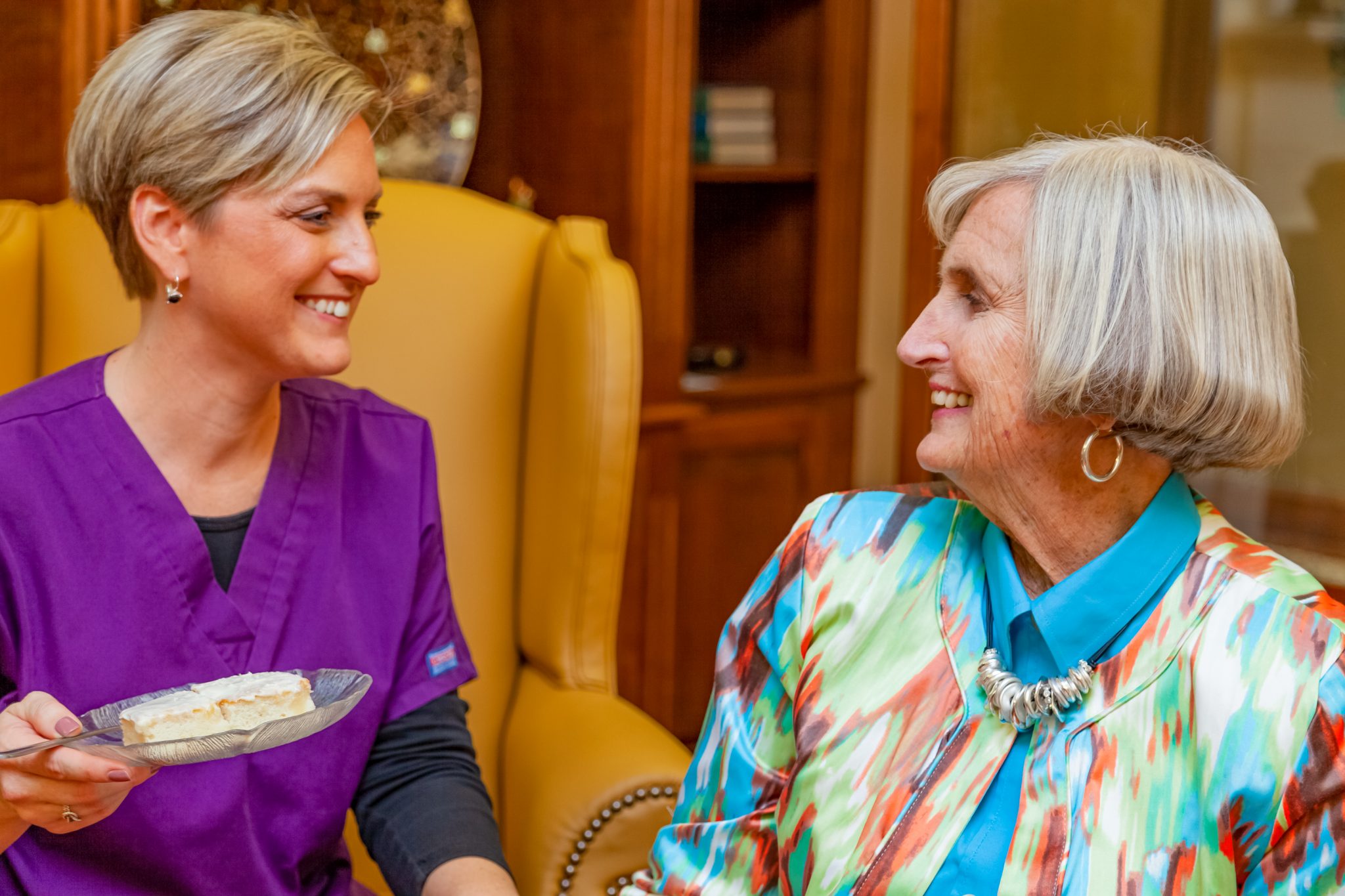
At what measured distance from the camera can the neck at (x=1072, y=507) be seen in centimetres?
106

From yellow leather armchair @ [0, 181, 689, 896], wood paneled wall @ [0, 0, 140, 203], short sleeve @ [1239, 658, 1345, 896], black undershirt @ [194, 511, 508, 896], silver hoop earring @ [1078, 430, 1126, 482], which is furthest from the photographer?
wood paneled wall @ [0, 0, 140, 203]

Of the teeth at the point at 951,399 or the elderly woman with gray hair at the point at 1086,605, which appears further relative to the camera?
the teeth at the point at 951,399

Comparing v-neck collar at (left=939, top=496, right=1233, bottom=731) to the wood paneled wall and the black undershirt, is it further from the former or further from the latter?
the wood paneled wall

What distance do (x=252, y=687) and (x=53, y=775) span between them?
0.16 metres

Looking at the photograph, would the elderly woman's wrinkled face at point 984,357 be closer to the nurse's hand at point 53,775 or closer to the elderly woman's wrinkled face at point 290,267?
the elderly woman's wrinkled face at point 290,267

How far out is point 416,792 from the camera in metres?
1.37

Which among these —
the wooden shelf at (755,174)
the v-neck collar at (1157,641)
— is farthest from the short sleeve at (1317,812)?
the wooden shelf at (755,174)

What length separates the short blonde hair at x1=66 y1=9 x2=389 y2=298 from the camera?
1.26 meters

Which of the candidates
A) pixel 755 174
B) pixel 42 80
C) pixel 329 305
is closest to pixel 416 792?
pixel 329 305

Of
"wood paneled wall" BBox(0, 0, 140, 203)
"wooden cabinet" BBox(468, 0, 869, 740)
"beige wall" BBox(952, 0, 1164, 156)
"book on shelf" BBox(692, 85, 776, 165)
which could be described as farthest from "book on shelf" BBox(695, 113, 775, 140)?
"wood paneled wall" BBox(0, 0, 140, 203)

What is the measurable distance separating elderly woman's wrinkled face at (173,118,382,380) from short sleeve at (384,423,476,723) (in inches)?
8.6

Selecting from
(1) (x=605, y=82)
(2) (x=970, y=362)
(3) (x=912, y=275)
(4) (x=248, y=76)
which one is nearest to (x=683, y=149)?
(1) (x=605, y=82)

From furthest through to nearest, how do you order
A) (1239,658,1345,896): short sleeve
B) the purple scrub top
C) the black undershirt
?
the black undershirt
the purple scrub top
(1239,658,1345,896): short sleeve

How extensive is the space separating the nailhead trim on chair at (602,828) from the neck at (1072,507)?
0.56 m
